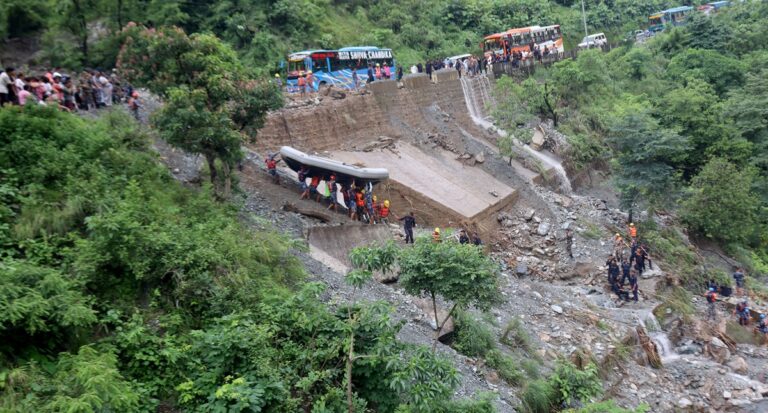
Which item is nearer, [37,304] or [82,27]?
[37,304]

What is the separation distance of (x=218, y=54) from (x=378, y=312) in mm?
7809

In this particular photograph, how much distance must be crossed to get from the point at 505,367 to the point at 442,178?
10.2 meters

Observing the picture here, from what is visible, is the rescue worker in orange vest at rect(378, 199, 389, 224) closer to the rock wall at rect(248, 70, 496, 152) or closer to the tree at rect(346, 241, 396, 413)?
the rock wall at rect(248, 70, 496, 152)

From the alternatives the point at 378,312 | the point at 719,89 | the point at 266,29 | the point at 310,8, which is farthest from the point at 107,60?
the point at 719,89

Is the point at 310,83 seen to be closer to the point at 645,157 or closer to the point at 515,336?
the point at 645,157

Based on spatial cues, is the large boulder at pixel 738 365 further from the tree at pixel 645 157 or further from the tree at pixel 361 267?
the tree at pixel 361 267

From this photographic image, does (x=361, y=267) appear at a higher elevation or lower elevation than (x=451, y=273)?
higher

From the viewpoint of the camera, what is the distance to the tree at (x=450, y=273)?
875 centimetres

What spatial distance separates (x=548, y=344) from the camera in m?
13.0

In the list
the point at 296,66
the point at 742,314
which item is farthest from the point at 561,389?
the point at 296,66

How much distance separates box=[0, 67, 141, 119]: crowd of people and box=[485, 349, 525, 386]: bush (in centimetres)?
1002

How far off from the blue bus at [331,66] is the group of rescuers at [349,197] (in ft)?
23.4

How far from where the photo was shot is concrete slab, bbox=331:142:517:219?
18.9 meters

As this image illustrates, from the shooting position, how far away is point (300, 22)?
30.5 meters
